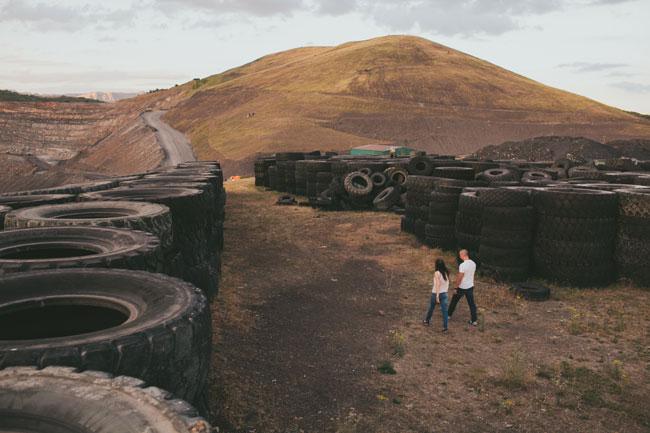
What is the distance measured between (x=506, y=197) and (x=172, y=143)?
2726 inches

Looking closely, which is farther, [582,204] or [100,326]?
[582,204]

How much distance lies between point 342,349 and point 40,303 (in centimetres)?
483

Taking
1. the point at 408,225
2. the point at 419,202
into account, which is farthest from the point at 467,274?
the point at 408,225

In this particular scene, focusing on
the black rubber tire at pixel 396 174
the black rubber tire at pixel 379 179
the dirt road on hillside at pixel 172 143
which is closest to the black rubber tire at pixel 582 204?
the black rubber tire at pixel 379 179

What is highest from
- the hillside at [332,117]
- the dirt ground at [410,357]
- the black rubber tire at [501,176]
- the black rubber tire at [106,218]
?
the hillside at [332,117]

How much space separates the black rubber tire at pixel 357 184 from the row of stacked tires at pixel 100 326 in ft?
48.3

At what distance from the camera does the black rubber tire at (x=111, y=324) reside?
3.27 m

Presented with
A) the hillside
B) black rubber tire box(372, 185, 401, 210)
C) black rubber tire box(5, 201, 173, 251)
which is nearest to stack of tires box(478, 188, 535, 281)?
black rubber tire box(5, 201, 173, 251)

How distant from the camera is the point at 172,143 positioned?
74.6m

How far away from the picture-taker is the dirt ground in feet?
19.9

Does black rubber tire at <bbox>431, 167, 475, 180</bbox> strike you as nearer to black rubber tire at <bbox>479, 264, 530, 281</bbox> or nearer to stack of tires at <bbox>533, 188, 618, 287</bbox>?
stack of tires at <bbox>533, 188, 618, 287</bbox>

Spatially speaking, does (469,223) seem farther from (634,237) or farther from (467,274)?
(467,274)

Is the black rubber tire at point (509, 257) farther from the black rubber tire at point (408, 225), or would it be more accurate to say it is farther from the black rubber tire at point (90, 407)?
the black rubber tire at point (90, 407)

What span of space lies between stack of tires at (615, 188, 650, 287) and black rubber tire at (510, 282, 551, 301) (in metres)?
2.07
